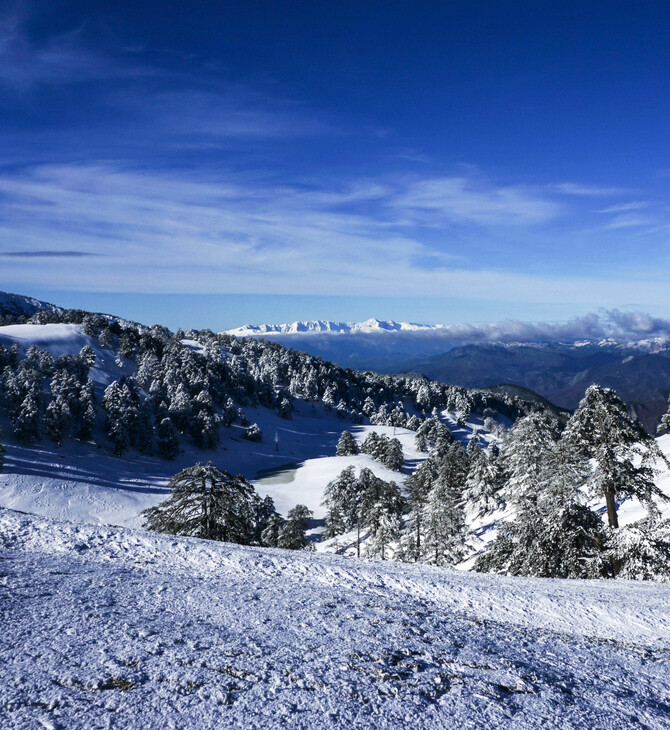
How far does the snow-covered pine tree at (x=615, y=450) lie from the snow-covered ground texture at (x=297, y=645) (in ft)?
19.9

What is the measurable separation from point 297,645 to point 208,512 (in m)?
16.1

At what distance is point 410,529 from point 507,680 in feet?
127

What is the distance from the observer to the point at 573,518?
55.8ft

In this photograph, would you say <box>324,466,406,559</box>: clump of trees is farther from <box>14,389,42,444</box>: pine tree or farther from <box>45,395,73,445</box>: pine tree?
<box>14,389,42,444</box>: pine tree

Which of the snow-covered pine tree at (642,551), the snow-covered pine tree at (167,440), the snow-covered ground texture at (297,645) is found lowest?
the snow-covered pine tree at (167,440)

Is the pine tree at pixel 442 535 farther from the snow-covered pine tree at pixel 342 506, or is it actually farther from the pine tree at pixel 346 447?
the pine tree at pixel 346 447

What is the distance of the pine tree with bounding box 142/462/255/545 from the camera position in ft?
67.8

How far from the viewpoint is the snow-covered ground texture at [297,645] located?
4.65m

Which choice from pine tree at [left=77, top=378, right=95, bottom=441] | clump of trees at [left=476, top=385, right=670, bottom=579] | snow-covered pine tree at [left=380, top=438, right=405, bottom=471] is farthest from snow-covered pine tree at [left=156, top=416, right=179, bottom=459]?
clump of trees at [left=476, top=385, right=670, bottom=579]

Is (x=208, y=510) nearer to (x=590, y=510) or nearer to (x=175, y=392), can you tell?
(x=590, y=510)

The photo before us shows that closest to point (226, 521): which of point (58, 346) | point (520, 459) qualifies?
point (520, 459)

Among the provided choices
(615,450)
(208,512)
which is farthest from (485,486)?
(208,512)

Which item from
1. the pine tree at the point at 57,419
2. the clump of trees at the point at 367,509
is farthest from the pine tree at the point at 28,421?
the clump of trees at the point at 367,509

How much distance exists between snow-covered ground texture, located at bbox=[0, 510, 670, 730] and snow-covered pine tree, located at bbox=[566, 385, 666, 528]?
605 cm
